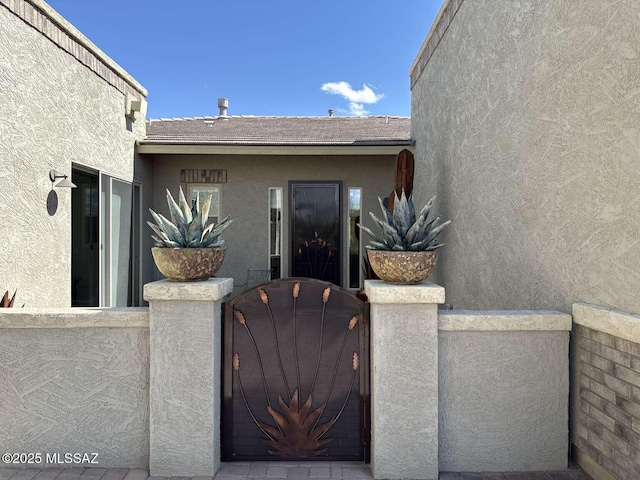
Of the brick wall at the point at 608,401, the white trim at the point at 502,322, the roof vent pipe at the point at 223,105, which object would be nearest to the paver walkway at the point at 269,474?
the brick wall at the point at 608,401

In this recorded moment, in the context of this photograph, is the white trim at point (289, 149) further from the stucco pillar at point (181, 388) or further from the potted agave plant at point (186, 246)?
the stucco pillar at point (181, 388)

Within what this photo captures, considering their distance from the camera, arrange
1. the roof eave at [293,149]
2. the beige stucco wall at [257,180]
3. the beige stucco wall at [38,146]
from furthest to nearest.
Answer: the beige stucco wall at [257,180], the roof eave at [293,149], the beige stucco wall at [38,146]

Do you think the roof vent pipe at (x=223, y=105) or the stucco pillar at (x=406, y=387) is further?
the roof vent pipe at (x=223, y=105)

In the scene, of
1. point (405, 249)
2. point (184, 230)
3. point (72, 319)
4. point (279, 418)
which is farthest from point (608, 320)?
point (72, 319)

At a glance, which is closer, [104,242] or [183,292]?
[183,292]

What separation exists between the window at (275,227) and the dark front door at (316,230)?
27cm

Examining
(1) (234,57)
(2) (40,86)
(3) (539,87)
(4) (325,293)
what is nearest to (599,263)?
(3) (539,87)

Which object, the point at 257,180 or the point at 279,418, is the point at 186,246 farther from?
the point at 257,180

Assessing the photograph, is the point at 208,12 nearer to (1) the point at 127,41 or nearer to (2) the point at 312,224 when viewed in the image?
(1) the point at 127,41

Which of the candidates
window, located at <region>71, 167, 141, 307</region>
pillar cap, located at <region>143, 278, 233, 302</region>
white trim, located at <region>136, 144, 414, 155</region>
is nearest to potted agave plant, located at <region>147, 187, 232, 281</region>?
pillar cap, located at <region>143, 278, 233, 302</region>

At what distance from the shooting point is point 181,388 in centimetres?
255

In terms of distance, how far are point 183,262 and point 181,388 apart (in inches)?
33.9

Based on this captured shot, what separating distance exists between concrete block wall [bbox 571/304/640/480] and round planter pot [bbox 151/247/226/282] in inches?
103

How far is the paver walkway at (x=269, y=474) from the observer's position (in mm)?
2525
